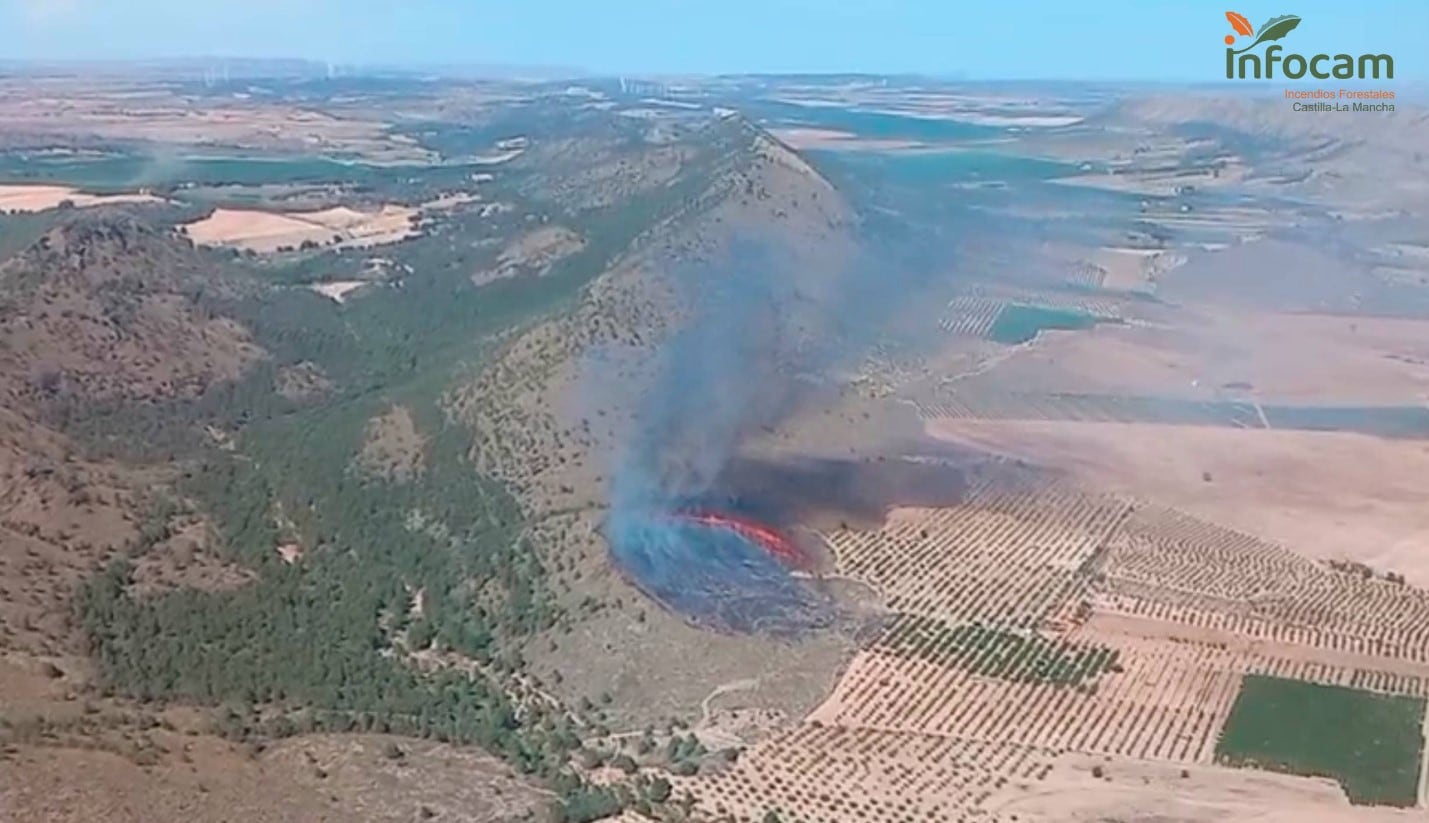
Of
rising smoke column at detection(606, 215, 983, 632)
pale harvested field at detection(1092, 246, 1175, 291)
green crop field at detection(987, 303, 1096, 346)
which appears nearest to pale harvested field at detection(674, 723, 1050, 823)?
rising smoke column at detection(606, 215, 983, 632)

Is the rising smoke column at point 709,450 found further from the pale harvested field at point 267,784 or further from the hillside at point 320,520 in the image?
the pale harvested field at point 267,784

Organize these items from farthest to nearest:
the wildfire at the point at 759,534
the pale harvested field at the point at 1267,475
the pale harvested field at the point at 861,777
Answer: the pale harvested field at the point at 1267,475 < the wildfire at the point at 759,534 < the pale harvested field at the point at 861,777

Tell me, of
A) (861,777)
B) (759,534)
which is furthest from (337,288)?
(861,777)

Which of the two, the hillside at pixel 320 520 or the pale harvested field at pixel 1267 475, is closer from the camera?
the hillside at pixel 320 520

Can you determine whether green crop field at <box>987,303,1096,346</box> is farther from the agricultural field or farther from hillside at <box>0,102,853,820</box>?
hillside at <box>0,102,853,820</box>

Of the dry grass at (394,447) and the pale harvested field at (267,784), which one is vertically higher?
the dry grass at (394,447)

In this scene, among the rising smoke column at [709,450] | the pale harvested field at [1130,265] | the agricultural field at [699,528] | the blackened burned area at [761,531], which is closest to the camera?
the agricultural field at [699,528]

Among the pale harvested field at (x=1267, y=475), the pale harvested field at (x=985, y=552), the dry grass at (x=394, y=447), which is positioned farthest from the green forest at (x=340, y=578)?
the pale harvested field at (x=1267, y=475)
